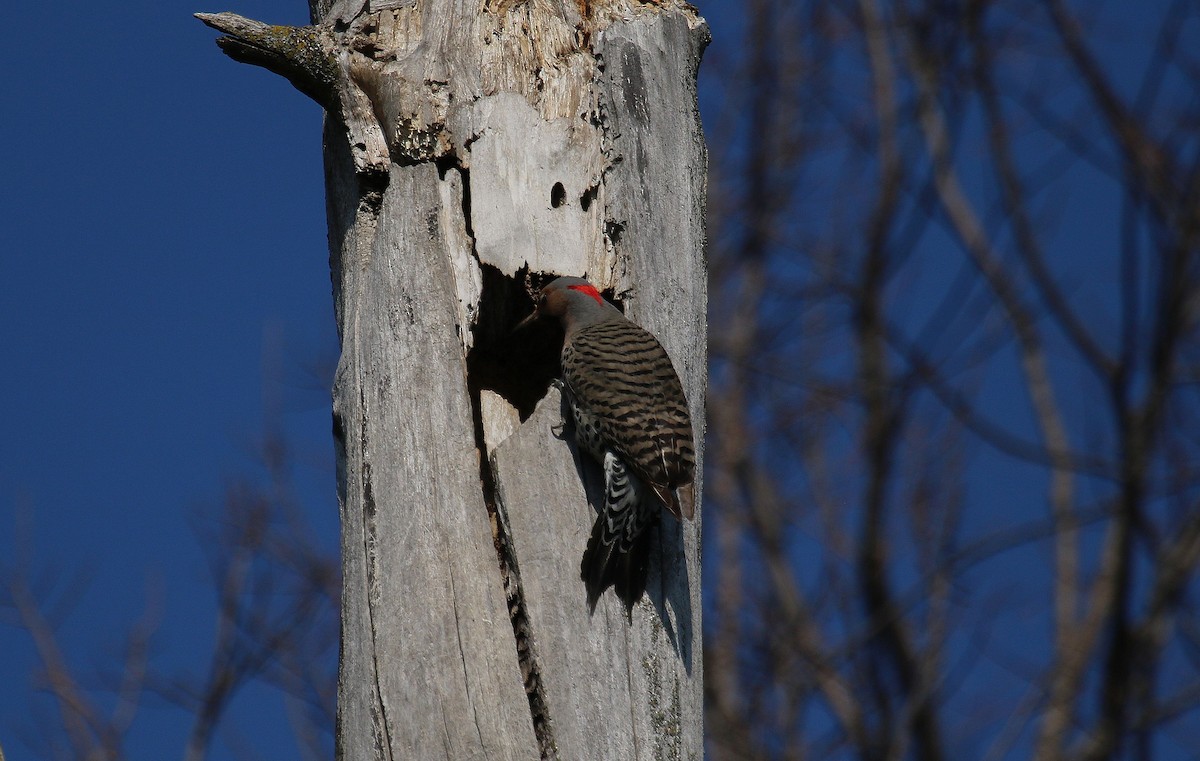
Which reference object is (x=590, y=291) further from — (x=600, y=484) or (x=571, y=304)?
(x=600, y=484)

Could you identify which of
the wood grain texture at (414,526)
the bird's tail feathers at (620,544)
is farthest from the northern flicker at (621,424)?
the wood grain texture at (414,526)

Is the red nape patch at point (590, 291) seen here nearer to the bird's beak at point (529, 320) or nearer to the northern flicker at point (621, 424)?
the northern flicker at point (621, 424)

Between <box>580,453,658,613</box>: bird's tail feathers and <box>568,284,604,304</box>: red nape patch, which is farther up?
<box>568,284,604,304</box>: red nape patch

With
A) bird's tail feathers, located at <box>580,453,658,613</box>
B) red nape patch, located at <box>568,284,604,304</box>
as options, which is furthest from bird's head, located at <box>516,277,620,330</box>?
bird's tail feathers, located at <box>580,453,658,613</box>

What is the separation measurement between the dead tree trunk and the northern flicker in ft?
0.19

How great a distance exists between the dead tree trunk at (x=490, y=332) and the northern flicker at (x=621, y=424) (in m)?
0.06

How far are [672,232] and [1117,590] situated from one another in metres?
4.51

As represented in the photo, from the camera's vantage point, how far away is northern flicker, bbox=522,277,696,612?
3.00 meters

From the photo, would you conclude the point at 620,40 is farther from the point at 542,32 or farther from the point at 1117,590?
the point at 1117,590

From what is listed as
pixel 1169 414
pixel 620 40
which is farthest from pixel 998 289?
pixel 620 40

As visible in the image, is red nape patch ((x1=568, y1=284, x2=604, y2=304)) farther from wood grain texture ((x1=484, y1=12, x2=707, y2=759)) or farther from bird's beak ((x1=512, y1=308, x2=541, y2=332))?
bird's beak ((x1=512, y1=308, x2=541, y2=332))

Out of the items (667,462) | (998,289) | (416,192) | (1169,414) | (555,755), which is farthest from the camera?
(998,289)

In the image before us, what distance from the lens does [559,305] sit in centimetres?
361

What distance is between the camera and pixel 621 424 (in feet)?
11.0
